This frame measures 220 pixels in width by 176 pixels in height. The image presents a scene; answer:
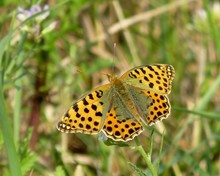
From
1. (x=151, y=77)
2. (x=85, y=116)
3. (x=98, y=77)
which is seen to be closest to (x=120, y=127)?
(x=85, y=116)

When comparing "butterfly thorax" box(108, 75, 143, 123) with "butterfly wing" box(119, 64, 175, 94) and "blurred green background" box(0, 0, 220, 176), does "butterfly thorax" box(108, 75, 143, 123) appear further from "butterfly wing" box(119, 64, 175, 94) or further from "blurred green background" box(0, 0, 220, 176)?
"blurred green background" box(0, 0, 220, 176)

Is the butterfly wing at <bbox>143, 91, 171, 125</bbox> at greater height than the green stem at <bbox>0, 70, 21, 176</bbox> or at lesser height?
lesser

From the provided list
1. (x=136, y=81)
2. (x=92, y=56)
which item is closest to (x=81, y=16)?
(x=92, y=56)

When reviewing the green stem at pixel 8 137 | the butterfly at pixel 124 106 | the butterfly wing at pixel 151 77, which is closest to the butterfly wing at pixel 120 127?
the butterfly at pixel 124 106

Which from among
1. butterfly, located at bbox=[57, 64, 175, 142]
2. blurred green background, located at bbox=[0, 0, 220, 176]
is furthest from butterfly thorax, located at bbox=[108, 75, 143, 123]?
blurred green background, located at bbox=[0, 0, 220, 176]

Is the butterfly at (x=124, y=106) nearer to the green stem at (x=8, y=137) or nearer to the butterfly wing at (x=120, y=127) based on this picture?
the butterfly wing at (x=120, y=127)

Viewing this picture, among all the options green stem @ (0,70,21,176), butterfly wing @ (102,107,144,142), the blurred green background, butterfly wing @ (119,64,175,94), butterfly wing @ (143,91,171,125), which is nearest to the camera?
green stem @ (0,70,21,176)

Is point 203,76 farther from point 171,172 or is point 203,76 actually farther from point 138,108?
point 138,108
